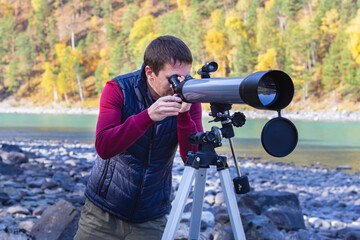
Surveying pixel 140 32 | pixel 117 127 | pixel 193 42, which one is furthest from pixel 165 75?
pixel 140 32

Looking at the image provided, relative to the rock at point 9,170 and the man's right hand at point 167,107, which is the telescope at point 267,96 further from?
the rock at point 9,170

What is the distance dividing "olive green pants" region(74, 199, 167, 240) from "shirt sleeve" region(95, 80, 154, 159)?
37 cm

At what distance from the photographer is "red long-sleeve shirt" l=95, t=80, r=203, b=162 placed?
1.57 metres

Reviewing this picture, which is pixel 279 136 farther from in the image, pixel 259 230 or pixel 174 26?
pixel 174 26

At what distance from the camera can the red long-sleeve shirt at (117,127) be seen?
5.16ft

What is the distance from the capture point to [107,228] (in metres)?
1.86

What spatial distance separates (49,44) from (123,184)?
2713 inches

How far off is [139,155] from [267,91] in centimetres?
75

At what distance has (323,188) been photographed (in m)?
7.14

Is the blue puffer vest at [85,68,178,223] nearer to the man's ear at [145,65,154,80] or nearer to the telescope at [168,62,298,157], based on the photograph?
the man's ear at [145,65,154,80]

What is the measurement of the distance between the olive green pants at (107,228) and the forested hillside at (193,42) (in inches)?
898

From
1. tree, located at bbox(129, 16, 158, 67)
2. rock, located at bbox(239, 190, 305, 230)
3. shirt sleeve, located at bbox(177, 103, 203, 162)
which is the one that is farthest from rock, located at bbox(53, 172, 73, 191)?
tree, located at bbox(129, 16, 158, 67)

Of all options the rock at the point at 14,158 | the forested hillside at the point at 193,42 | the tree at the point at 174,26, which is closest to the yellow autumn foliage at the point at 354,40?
the forested hillside at the point at 193,42

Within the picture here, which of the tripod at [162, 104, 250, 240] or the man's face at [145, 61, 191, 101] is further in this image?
the man's face at [145, 61, 191, 101]
